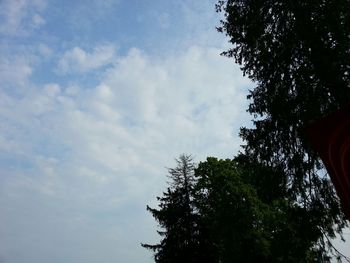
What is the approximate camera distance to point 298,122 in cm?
1192

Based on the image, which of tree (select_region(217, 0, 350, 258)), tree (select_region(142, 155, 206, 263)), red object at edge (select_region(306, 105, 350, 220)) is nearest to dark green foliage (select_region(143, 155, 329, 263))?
tree (select_region(142, 155, 206, 263))

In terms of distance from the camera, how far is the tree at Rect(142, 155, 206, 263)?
96.9ft

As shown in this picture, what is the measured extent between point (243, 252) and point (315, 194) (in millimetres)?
16277

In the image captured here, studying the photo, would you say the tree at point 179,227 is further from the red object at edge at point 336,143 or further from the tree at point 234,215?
the red object at edge at point 336,143

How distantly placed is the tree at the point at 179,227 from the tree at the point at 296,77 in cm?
1841

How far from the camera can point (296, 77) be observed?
1198cm

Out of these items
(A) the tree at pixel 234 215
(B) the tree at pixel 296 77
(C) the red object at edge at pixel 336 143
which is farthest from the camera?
(A) the tree at pixel 234 215

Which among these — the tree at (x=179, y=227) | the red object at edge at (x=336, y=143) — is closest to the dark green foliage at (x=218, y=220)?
the tree at (x=179, y=227)

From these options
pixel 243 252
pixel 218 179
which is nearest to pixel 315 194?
pixel 243 252

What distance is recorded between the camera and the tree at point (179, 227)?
2955cm

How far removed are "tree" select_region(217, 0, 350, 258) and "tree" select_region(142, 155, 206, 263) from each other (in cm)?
1841

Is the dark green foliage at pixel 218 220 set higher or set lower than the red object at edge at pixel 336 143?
higher

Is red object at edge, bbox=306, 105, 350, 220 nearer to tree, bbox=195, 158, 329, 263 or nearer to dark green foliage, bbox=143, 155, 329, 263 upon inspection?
tree, bbox=195, 158, 329, 263

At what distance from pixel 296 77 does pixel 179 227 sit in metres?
20.7
